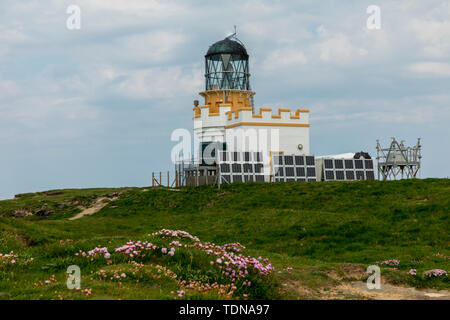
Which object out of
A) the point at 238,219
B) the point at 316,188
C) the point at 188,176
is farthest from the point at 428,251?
the point at 188,176

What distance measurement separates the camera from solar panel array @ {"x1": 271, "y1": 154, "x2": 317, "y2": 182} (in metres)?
47.6

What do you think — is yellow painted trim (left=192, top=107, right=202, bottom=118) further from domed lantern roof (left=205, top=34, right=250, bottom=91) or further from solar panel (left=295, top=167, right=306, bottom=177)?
solar panel (left=295, top=167, right=306, bottom=177)

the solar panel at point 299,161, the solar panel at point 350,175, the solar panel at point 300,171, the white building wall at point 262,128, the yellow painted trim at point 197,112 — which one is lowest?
the solar panel at point 350,175

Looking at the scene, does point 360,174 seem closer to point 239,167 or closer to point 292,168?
point 292,168

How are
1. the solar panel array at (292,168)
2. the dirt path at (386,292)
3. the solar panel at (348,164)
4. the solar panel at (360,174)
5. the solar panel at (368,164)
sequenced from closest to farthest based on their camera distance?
the dirt path at (386,292) → the solar panel array at (292,168) → the solar panel at (360,174) → the solar panel at (348,164) → the solar panel at (368,164)

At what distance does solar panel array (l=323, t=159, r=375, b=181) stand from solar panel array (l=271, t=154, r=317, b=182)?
60.8 inches

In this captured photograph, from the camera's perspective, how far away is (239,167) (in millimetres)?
47625

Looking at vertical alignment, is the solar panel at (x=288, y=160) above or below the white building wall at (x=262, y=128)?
below

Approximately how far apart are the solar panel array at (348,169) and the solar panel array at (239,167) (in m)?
6.08

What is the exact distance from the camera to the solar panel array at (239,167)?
46.6 metres

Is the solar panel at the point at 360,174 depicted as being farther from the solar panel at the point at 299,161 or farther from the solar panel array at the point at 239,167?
the solar panel array at the point at 239,167

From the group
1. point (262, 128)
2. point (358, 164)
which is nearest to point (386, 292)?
point (358, 164)

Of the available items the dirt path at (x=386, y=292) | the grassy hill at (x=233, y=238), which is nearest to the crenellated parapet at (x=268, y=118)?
the grassy hill at (x=233, y=238)

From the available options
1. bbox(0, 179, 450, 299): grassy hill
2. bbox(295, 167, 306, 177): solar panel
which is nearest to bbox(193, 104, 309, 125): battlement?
bbox(295, 167, 306, 177): solar panel
